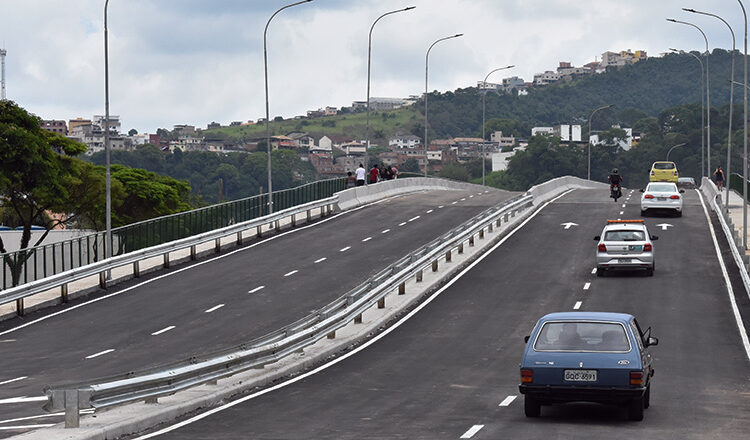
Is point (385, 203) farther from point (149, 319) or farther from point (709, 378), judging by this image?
point (709, 378)

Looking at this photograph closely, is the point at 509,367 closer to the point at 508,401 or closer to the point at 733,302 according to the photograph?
the point at 508,401

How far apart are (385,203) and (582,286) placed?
2780cm

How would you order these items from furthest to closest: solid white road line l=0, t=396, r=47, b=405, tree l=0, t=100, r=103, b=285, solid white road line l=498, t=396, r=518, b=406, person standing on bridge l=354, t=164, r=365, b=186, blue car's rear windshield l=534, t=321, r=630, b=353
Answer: person standing on bridge l=354, t=164, r=365, b=186 → tree l=0, t=100, r=103, b=285 → solid white road line l=0, t=396, r=47, b=405 → solid white road line l=498, t=396, r=518, b=406 → blue car's rear windshield l=534, t=321, r=630, b=353

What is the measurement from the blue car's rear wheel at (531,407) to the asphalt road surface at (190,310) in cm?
650

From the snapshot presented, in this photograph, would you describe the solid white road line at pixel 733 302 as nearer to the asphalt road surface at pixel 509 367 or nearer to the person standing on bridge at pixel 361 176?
the asphalt road surface at pixel 509 367

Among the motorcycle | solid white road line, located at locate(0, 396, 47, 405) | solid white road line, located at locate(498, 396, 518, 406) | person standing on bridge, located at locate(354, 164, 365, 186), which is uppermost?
person standing on bridge, located at locate(354, 164, 365, 186)

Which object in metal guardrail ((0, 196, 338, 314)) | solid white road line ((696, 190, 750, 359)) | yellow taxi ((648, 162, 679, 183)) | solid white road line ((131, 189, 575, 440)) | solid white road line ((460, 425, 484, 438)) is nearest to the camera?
solid white road line ((460, 425, 484, 438))

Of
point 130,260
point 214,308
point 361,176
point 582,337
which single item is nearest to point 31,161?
point 361,176

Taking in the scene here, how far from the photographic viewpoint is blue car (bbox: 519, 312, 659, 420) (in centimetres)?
1563

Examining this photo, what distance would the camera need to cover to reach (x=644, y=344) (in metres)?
17.0

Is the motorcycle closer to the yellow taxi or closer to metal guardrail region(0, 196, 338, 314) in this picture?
metal guardrail region(0, 196, 338, 314)

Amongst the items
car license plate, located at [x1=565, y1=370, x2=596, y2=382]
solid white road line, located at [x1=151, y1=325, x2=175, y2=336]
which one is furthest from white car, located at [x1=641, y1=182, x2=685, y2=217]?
car license plate, located at [x1=565, y1=370, x2=596, y2=382]

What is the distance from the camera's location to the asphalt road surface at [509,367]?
1545 cm

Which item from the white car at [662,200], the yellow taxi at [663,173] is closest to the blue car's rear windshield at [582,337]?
the white car at [662,200]
